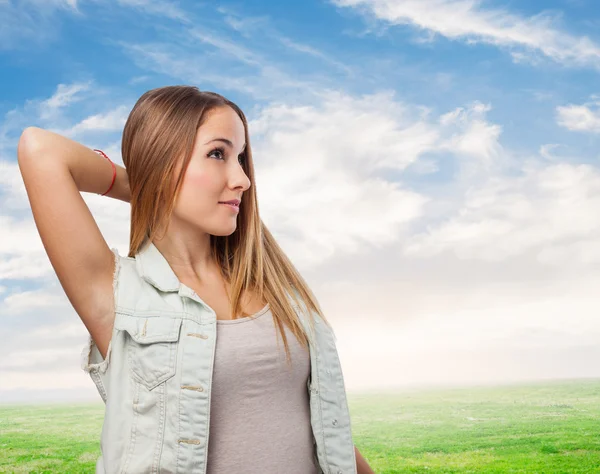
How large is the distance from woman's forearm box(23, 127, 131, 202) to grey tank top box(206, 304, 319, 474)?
51 cm

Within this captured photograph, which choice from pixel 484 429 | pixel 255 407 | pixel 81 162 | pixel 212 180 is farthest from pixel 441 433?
pixel 81 162

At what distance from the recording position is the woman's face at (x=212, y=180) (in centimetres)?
179

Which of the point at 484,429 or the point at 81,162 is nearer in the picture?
the point at 81,162

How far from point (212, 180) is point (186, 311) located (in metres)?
0.36

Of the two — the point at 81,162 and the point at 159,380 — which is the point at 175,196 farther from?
the point at 159,380

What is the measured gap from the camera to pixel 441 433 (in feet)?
35.4

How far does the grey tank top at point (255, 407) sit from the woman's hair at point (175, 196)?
0.23 feet

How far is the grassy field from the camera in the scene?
8625mm

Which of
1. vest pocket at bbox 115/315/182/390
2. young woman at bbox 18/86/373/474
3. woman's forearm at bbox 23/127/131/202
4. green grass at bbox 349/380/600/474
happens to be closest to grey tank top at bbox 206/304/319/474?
young woman at bbox 18/86/373/474

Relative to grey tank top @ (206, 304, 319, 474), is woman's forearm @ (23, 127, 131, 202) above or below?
above

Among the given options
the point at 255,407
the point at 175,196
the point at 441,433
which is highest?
the point at 175,196

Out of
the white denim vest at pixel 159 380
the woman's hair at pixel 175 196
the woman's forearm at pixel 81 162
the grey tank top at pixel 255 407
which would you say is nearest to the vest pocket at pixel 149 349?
the white denim vest at pixel 159 380

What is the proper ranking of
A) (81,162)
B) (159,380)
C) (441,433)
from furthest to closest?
(441,433) < (81,162) < (159,380)

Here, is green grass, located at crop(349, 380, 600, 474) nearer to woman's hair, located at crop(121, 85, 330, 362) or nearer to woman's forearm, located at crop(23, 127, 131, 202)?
woman's hair, located at crop(121, 85, 330, 362)
